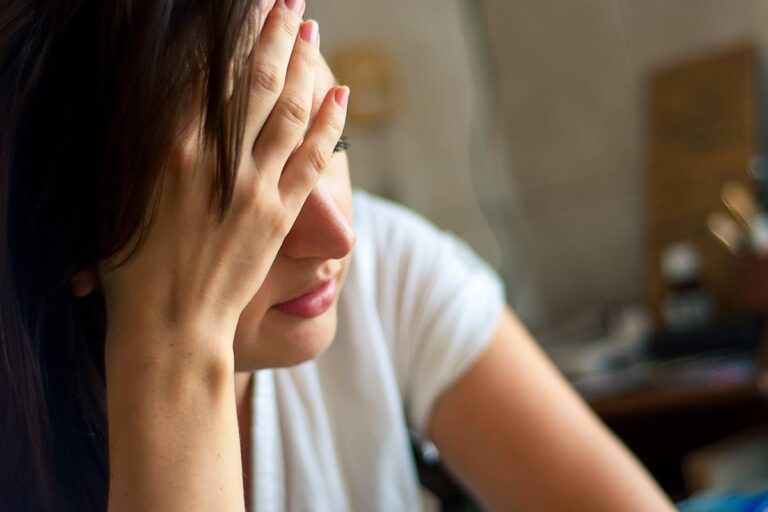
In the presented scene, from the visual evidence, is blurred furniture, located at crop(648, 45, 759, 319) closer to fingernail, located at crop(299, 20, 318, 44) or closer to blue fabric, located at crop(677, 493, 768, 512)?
blue fabric, located at crop(677, 493, 768, 512)

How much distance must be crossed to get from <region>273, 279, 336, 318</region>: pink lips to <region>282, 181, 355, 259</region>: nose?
0.05 metres

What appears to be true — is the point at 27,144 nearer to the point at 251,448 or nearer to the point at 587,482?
the point at 251,448

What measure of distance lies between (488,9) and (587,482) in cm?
143

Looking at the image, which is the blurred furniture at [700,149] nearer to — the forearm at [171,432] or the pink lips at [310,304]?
the pink lips at [310,304]

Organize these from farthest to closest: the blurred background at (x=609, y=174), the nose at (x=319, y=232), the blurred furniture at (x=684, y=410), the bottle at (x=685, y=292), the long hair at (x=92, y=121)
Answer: the bottle at (x=685, y=292) < the blurred background at (x=609, y=174) < the blurred furniture at (x=684, y=410) < the nose at (x=319, y=232) < the long hair at (x=92, y=121)

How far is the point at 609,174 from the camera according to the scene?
185cm

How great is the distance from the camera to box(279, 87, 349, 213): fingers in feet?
2.26

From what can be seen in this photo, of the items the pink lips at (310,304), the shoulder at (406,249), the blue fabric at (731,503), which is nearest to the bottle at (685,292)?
the shoulder at (406,249)

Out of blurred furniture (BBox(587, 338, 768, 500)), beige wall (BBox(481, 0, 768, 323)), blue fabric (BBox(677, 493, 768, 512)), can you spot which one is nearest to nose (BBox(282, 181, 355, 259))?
blue fabric (BBox(677, 493, 768, 512))

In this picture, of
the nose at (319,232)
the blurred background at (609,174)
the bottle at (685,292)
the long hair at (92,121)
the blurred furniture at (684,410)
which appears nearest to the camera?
the long hair at (92,121)

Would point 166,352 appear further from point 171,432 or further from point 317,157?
point 317,157

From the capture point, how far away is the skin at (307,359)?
0.65 m

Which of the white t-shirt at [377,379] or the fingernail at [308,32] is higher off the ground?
the fingernail at [308,32]

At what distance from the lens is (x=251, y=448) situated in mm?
913
